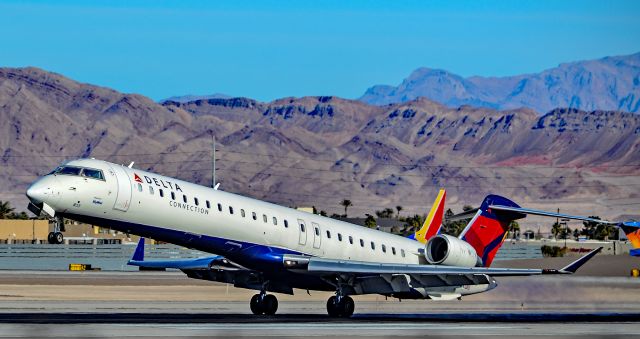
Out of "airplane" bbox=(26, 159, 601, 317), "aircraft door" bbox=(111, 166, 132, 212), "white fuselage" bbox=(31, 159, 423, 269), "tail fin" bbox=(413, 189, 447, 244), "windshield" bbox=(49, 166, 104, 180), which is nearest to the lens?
"white fuselage" bbox=(31, 159, 423, 269)

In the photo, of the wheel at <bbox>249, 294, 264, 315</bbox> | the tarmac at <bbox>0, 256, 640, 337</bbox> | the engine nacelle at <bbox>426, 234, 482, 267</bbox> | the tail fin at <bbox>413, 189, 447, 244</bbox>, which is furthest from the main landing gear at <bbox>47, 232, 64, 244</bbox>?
Answer: the tail fin at <bbox>413, 189, 447, 244</bbox>

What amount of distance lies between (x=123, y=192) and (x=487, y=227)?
16155 millimetres

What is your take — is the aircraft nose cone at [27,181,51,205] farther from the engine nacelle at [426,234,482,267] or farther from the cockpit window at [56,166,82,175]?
the engine nacelle at [426,234,482,267]

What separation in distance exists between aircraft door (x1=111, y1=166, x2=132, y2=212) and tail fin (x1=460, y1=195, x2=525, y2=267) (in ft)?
49.7

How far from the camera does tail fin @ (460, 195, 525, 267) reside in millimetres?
47875

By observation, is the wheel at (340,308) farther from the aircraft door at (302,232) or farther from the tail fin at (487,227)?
the tail fin at (487,227)

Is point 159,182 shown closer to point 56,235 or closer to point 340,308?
point 56,235

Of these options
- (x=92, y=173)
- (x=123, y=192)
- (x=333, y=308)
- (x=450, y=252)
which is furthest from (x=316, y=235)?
(x=92, y=173)

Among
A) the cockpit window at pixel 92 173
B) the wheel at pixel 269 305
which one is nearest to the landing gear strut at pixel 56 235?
the cockpit window at pixel 92 173

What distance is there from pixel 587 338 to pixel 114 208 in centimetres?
1551

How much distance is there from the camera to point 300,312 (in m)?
46.7

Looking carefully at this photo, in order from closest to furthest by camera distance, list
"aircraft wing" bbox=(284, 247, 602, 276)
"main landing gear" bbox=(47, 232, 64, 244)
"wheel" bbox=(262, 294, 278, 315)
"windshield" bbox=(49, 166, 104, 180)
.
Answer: "main landing gear" bbox=(47, 232, 64, 244)
"windshield" bbox=(49, 166, 104, 180)
"aircraft wing" bbox=(284, 247, 602, 276)
"wheel" bbox=(262, 294, 278, 315)

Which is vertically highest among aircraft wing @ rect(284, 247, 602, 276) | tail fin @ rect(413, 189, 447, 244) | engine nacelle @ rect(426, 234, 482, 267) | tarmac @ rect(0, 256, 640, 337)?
tail fin @ rect(413, 189, 447, 244)

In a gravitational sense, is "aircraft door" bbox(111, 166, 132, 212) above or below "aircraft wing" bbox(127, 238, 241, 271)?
above
